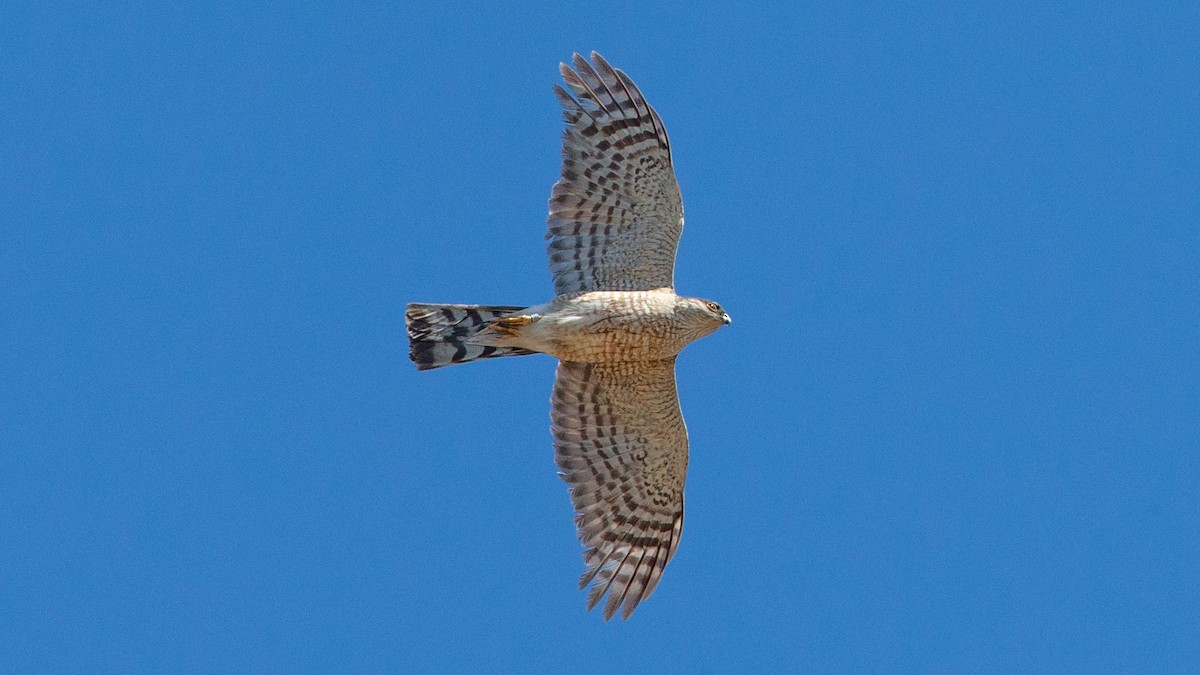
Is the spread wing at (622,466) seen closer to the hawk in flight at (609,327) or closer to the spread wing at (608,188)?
the hawk in flight at (609,327)

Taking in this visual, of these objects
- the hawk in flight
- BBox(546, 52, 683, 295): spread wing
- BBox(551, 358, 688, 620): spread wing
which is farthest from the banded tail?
BBox(551, 358, 688, 620): spread wing

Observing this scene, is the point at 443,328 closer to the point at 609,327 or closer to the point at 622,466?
the point at 609,327

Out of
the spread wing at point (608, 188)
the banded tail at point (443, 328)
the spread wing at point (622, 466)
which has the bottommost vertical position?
the spread wing at point (622, 466)

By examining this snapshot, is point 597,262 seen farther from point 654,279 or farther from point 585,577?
point 585,577

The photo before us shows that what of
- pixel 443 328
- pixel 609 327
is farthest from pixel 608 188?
pixel 443 328

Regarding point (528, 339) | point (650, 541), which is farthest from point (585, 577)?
point (528, 339)

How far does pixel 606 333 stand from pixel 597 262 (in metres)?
0.63

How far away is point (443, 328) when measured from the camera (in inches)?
579

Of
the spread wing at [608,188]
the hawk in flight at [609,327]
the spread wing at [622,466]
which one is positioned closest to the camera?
the hawk in flight at [609,327]

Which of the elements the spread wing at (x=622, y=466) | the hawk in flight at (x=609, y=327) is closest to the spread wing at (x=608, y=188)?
the hawk in flight at (x=609, y=327)

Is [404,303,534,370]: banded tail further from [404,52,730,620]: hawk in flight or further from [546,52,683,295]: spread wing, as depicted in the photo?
[546,52,683,295]: spread wing

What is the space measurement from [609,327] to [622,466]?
1350mm

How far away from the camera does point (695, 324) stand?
14.8 meters

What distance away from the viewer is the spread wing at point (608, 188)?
1480 cm
